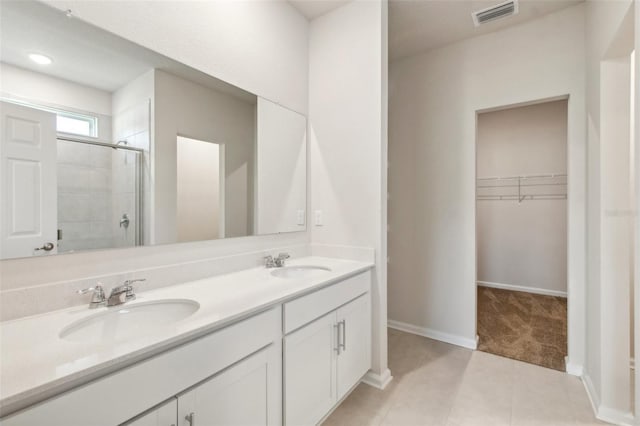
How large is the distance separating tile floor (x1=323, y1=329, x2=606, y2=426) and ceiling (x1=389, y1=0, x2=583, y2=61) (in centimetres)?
276

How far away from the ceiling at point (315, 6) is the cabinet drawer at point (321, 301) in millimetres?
1982

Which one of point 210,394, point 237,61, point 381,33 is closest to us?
point 210,394

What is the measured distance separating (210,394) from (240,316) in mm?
256

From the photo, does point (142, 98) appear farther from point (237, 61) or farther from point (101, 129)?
point (237, 61)

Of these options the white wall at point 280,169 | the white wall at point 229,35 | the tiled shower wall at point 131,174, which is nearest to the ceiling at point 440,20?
the white wall at point 229,35

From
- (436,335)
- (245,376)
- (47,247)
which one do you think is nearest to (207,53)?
(47,247)

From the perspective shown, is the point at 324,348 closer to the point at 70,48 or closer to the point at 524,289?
the point at 70,48

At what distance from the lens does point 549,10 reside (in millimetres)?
2219

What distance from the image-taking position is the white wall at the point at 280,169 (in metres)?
1.98

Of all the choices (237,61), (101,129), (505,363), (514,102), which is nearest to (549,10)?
(514,102)

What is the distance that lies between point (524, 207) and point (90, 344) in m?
5.01

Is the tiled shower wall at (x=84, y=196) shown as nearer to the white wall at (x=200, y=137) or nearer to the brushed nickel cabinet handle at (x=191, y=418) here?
the white wall at (x=200, y=137)

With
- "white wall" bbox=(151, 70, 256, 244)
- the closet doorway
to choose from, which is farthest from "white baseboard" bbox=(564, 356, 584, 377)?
"white wall" bbox=(151, 70, 256, 244)

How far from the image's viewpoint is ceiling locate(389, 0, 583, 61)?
7.10ft
